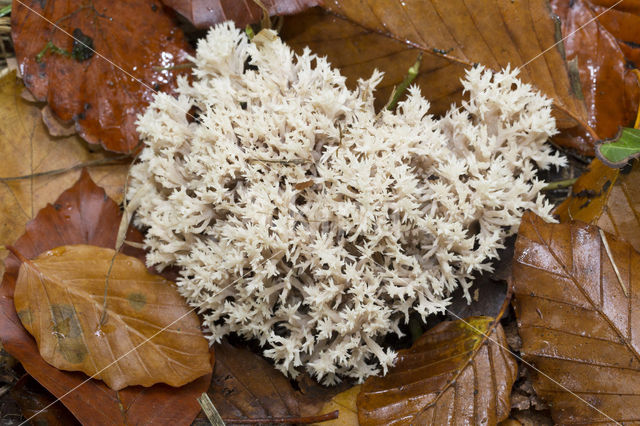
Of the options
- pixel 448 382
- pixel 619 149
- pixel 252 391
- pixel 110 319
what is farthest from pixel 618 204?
pixel 110 319

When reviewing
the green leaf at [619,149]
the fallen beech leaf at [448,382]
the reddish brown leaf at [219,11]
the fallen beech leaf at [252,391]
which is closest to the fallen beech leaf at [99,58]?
the reddish brown leaf at [219,11]

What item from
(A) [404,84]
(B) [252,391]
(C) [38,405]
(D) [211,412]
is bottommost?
(C) [38,405]

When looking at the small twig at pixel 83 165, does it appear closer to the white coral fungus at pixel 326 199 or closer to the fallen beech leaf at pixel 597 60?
the white coral fungus at pixel 326 199

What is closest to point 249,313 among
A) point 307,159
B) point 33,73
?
point 307,159

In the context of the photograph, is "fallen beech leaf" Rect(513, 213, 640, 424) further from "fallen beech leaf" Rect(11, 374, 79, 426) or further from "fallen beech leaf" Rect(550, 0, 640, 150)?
"fallen beech leaf" Rect(11, 374, 79, 426)

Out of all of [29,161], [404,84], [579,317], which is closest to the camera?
[579,317]

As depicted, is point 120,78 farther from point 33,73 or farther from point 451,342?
point 451,342

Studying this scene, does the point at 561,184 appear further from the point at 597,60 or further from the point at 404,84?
the point at 404,84
